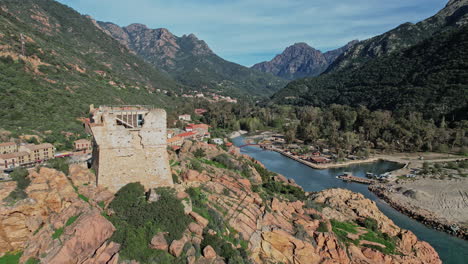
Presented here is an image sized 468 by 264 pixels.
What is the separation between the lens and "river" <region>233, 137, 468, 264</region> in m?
26.1

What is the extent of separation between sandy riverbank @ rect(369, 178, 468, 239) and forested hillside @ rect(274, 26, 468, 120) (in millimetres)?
43976

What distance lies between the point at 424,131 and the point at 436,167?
19.1 m

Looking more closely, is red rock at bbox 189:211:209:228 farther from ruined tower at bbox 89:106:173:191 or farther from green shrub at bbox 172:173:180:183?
green shrub at bbox 172:173:180:183

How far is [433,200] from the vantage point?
36.1 meters

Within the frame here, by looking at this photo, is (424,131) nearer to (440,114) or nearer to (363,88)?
(440,114)

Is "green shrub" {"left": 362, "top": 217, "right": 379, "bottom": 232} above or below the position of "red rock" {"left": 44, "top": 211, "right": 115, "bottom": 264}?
below

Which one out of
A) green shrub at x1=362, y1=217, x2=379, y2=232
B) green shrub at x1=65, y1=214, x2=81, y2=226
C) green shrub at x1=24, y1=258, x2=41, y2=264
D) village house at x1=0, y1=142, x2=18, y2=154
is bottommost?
green shrub at x1=362, y1=217, x2=379, y2=232

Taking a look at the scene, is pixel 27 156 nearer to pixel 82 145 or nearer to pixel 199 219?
pixel 82 145

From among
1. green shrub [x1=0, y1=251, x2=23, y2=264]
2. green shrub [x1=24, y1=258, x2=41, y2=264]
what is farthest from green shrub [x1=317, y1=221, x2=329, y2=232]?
green shrub [x1=0, y1=251, x2=23, y2=264]

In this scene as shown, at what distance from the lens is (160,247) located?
11953mm

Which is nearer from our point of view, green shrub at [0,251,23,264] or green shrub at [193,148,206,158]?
green shrub at [0,251,23,264]

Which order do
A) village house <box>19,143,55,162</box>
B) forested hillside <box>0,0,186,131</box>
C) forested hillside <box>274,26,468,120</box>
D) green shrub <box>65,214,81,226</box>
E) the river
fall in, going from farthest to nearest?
1. forested hillside <box>274,26,468,120</box>
2. forested hillside <box>0,0,186,131</box>
3. village house <box>19,143,55,162</box>
4. the river
5. green shrub <box>65,214,81,226</box>

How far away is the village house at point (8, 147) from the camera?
3076 centimetres

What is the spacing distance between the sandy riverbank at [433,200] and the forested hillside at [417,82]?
4398 centimetres
